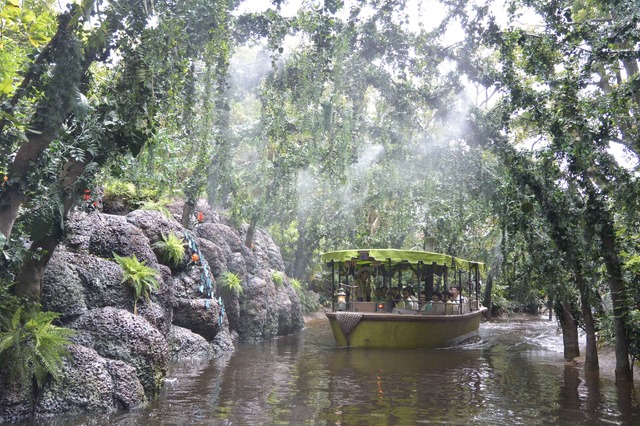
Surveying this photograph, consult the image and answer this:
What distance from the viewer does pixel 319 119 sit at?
17000mm

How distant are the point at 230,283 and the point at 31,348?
10701mm

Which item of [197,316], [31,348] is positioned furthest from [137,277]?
[197,316]

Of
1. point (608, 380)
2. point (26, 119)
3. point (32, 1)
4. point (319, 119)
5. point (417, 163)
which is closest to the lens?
point (26, 119)

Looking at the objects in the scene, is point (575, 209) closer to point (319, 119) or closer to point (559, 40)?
point (559, 40)

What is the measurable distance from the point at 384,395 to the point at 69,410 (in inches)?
204

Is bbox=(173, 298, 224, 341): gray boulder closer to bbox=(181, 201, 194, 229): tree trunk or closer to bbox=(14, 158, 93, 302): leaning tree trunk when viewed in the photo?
bbox=(181, 201, 194, 229): tree trunk

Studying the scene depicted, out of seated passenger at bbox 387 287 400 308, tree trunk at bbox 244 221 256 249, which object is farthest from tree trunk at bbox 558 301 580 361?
tree trunk at bbox 244 221 256 249

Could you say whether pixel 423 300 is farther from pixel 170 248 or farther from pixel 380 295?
pixel 170 248

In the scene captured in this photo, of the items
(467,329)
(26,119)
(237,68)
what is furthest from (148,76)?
(467,329)

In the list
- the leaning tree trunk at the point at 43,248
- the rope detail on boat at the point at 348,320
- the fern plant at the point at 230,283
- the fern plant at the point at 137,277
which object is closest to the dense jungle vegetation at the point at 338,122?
the leaning tree trunk at the point at 43,248

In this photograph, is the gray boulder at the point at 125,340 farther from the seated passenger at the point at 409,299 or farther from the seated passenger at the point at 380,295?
the seated passenger at the point at 380,295

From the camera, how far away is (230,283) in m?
17.8

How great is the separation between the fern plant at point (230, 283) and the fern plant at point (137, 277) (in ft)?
22.0

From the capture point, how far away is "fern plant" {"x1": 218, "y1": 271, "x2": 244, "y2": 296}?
17.7m
